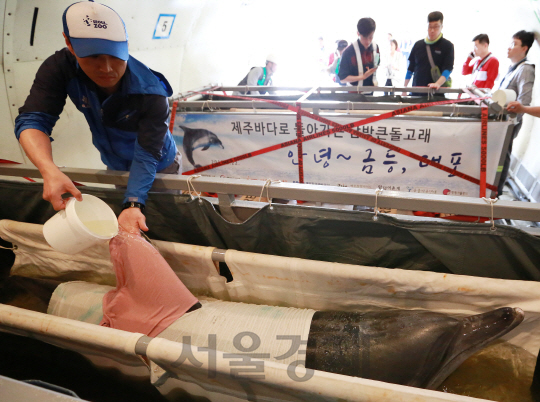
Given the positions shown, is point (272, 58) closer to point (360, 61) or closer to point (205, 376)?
Result: point (360, 61)

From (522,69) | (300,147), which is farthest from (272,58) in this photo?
(522,69)

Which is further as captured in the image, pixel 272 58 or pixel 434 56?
pixel 272 58

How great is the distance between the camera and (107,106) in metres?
1.58

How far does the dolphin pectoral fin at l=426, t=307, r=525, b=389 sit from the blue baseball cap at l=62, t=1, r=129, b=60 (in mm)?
1726

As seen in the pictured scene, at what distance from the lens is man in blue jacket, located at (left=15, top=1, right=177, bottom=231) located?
134cm

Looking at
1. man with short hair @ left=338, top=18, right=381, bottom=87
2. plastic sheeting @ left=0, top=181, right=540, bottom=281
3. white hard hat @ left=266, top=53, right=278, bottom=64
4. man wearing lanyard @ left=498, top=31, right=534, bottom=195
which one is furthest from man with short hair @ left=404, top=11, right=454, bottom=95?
plastic sheeting @ left=0, top=181, right=540, bottom=281

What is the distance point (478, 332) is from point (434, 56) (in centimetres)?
389

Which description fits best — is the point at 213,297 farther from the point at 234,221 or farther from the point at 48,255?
the point at 48,255

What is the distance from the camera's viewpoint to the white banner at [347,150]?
2709 mm

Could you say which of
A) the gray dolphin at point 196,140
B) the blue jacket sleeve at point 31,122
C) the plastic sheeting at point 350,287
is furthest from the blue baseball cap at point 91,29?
the gray dolphin at point 196,140

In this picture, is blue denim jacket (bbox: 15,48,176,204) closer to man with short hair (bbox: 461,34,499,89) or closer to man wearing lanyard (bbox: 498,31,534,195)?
man wearing lanyard (bbox: 498,31,534,195)

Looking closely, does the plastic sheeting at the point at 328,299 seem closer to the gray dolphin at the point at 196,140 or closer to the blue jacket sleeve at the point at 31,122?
the blue jacket sleeve at the point at 31,122

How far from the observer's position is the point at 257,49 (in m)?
10.5

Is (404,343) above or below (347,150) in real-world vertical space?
below
